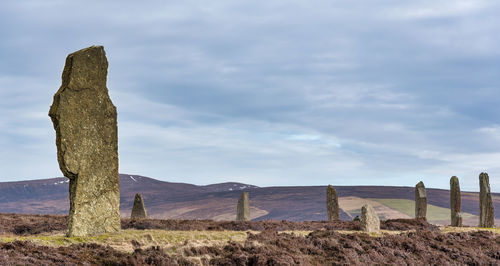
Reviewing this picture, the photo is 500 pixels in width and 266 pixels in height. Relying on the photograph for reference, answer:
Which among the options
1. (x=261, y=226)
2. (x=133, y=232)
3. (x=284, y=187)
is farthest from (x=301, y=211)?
(x=133, y=232)

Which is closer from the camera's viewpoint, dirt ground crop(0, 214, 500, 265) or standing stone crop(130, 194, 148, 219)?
dirt ground crop(0, 214, 500, 265)

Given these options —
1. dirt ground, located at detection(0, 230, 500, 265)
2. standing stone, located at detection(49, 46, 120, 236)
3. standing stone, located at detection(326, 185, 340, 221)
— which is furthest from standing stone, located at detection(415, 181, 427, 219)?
standing stone, located at detection(49, 46, 120, 236)

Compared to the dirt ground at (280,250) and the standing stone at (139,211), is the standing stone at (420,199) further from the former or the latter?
the standing stone at (139,211)

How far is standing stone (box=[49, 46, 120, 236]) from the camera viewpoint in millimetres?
20391

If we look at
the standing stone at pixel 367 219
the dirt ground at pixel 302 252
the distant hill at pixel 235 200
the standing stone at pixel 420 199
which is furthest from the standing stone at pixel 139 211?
the distant hill at pixel 235 200

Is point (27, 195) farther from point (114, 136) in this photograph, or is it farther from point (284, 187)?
point (114, 136)

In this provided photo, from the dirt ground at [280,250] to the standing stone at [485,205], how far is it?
12343mm

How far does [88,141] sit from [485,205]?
3338 centimetres

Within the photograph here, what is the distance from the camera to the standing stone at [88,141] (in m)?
20.4

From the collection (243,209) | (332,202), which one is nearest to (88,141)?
(243,209)

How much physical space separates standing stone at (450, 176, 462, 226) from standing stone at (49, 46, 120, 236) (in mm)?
30129

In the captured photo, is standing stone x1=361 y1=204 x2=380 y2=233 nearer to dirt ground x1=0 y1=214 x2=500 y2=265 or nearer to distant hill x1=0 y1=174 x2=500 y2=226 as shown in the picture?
dirt ground x1=0 y1=214 x2=500 y2=265

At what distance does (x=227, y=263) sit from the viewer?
57.9 feet

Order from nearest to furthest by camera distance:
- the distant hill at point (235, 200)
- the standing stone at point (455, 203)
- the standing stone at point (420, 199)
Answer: the standing stone at point (455, 203) < the standing stone at point (420, 199) < the distant hill at point (235, 200)
